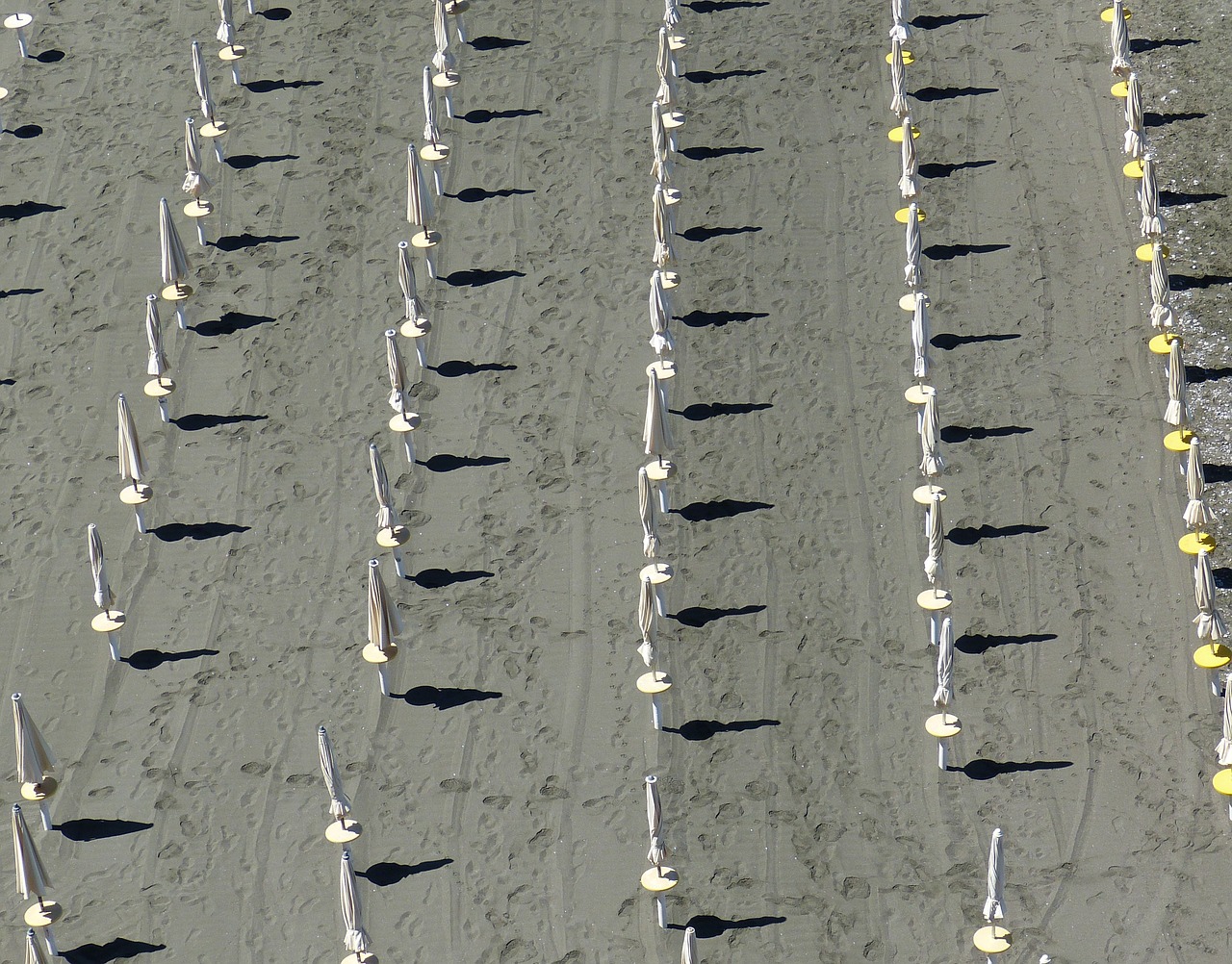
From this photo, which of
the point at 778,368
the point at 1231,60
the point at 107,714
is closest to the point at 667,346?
the point at 778,368

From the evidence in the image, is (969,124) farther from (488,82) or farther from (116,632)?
(116,632)

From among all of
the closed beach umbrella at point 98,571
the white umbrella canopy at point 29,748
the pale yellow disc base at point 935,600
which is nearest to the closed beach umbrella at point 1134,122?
the pale yellow disc base at point 935,600

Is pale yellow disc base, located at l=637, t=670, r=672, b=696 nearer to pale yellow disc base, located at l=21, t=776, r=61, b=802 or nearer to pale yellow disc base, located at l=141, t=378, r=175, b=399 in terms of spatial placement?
pale yellow disc base, located at l=21, t=776, r=61, b=802

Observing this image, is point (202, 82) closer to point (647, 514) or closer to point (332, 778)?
point (647, 514)

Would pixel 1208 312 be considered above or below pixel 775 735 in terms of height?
above

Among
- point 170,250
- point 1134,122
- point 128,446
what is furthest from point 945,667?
point 170,250

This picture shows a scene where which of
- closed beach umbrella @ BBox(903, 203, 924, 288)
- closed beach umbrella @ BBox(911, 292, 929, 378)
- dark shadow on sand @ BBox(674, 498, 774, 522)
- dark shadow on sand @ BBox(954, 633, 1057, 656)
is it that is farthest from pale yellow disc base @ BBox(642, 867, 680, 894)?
closed beach umbrella @ BBox(903, 203, 924, 288)

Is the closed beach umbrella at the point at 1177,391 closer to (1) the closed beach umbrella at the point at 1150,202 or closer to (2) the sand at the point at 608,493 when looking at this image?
(2) the sand at the point at 608,493
